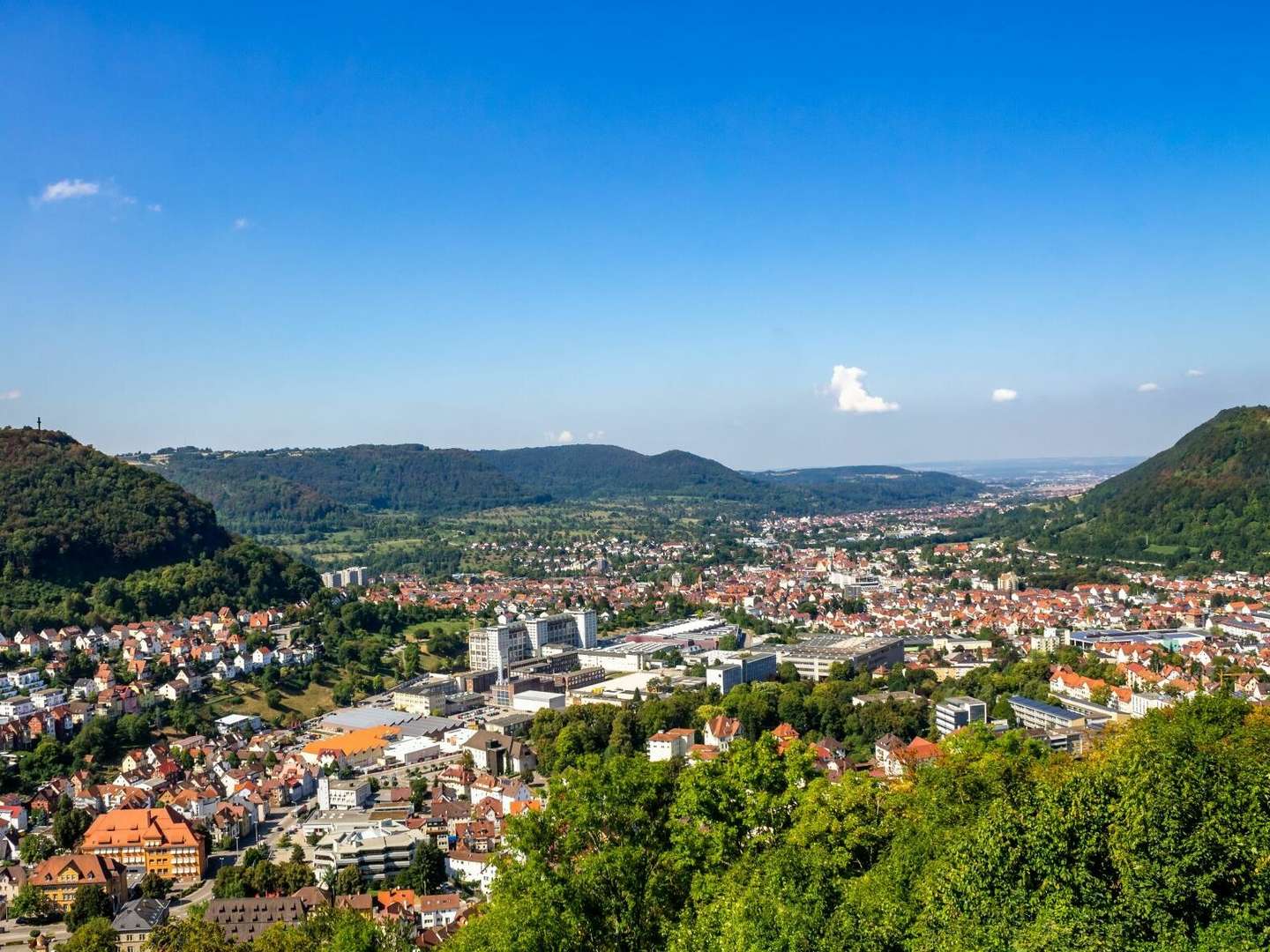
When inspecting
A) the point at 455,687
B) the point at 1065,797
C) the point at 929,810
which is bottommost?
the point at 455,687

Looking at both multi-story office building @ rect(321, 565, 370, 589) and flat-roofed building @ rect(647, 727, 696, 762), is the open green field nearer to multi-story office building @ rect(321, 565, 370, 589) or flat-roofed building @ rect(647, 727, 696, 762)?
flat-roofed building @ rect(647, 727, 696, 762)

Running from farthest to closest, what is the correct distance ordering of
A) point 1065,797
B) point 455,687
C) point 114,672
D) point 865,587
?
point 865,587 < point 455,687 < point 114,672 < point 1065,797

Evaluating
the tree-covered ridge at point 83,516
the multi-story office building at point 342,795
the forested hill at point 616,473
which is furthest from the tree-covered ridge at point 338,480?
the multi-story office building at point 342,795

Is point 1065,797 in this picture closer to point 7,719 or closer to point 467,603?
point 7,719

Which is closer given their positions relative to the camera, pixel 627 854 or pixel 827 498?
pixel 627 854

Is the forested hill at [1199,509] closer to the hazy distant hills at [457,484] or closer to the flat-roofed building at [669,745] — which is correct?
the flat-roofed building at [669,745]

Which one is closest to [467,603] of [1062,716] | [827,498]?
[1062,716]

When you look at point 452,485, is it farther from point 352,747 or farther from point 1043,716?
point 1043,716
